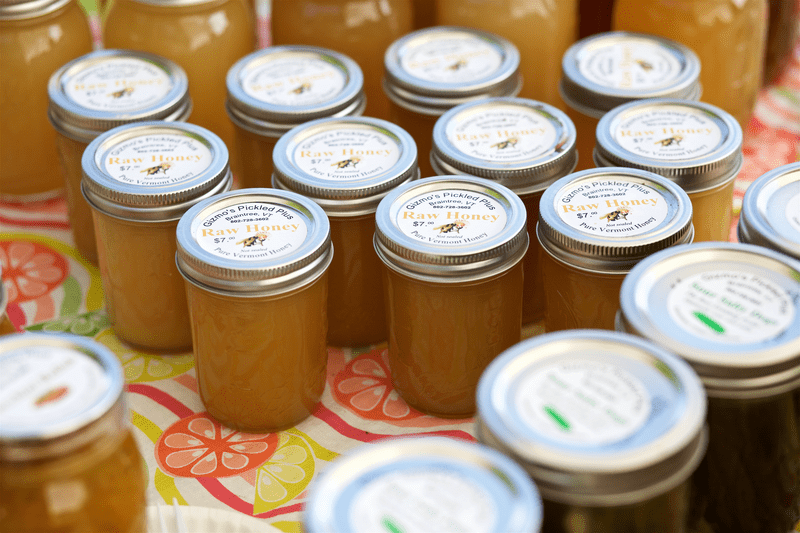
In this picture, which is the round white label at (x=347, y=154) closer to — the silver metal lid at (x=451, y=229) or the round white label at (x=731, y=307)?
the silver metal lid at (x=451, y=229)

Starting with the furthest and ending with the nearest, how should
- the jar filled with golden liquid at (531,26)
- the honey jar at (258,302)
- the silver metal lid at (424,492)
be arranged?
the jar filled with golden liquid at (531,26)
the honey jar at (258,302)
the silver metal lid at (424,492)

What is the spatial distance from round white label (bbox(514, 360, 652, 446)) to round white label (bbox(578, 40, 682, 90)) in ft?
2.87

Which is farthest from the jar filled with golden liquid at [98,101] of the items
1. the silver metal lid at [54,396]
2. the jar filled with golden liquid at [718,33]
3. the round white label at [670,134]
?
the jar filled with golden liquid at [718,33]

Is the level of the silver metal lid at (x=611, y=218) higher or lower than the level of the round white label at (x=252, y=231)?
higher

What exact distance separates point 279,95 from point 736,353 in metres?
1.02

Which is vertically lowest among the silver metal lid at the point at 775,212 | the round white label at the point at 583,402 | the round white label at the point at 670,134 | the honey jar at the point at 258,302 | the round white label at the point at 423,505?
the honey jar at the point at 258,302

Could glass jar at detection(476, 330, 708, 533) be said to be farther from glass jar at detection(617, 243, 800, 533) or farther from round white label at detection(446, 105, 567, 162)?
round white label at detection(446, 105, 567, 162)

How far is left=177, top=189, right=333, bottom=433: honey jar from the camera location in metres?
1.24

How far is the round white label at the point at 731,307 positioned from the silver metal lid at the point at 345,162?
21.0 inches

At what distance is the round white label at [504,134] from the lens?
1481 mm

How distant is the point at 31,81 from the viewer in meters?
1.81

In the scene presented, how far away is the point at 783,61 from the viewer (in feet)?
7.09

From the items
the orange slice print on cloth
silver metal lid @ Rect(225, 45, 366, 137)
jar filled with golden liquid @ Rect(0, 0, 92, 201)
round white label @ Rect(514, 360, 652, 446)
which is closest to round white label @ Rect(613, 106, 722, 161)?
silver metal lid @ Rect(225, 45, 366, 137)

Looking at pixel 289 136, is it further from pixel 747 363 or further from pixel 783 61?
pixel 783 61
